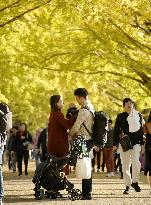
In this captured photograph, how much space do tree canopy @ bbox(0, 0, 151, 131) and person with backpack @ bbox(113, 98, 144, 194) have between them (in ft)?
10.6

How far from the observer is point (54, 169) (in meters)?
13.9

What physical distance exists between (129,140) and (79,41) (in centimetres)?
1167

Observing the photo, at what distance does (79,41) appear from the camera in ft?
87.0

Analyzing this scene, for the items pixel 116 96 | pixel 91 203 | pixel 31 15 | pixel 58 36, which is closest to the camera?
pixel 91 203

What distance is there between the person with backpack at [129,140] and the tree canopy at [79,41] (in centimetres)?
323

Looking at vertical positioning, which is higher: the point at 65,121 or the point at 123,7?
the point at 123,7

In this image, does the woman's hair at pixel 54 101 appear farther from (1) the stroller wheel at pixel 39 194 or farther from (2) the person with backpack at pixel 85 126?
(1) the stroller wheel at pixel 39 194

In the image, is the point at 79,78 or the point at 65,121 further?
the point at 79,78

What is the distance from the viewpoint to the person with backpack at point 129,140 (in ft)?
50.4

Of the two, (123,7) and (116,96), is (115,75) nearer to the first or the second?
(123,7)

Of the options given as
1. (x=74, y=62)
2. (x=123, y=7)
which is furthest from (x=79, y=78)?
(x=123, y=7)

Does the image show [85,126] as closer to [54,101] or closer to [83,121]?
[83,121]

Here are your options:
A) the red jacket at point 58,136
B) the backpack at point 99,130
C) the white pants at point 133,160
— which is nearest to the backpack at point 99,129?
the backpack at point 99,130

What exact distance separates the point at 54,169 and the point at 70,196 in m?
0.57
